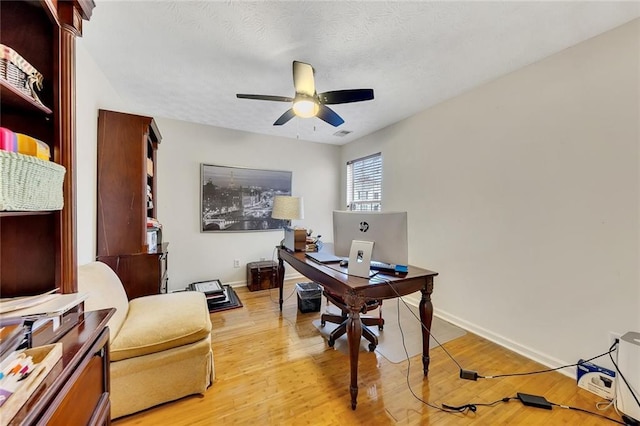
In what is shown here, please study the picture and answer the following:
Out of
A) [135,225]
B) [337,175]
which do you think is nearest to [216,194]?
[135,225]

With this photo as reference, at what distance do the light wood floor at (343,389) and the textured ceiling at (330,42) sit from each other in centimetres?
247

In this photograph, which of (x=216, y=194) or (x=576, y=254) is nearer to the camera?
(x=576, y=254)

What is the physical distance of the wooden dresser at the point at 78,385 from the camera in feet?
1.83

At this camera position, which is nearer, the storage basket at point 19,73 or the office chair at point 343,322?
the storage basket at point 19,73

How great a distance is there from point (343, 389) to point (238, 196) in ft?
9.66

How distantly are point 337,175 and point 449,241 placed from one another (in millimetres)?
2471

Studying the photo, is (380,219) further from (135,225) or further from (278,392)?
(135,225)

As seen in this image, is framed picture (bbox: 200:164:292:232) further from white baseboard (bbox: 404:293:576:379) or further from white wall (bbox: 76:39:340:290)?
white baseboard (bbox: 404:293:576:379)

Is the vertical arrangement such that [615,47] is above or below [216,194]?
above

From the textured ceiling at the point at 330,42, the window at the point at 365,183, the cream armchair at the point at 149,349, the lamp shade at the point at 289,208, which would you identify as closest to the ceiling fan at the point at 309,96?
the textured ceiling at the point at 330,42

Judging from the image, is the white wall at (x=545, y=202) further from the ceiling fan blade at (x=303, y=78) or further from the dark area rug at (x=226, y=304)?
the dark area rug at (x=226, y=304)

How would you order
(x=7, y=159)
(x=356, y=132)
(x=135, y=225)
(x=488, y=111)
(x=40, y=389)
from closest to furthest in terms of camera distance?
(x=40, y=389) < (x=7, y=159) < (x=135, y=225) < (x=488, y=111) < (x=356, y=132)

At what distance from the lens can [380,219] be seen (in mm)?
1753

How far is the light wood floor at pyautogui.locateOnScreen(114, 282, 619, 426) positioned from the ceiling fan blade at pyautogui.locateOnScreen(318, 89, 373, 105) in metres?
2.17
